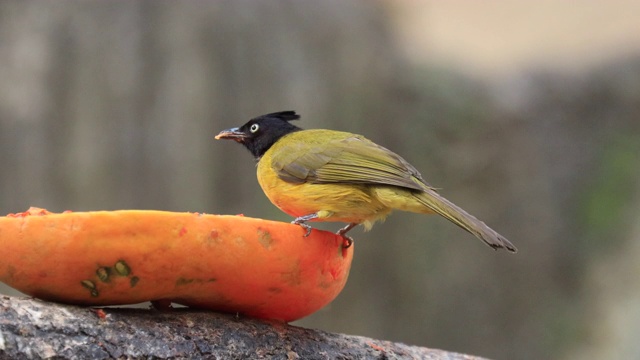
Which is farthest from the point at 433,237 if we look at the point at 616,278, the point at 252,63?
the point at 252,63

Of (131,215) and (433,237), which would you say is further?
(433,237)

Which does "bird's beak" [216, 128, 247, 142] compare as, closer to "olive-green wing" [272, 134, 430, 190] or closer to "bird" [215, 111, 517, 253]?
"bird" [215, 111, 517, 253]

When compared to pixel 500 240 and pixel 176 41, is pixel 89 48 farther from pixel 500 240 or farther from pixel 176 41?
pixel 500 240

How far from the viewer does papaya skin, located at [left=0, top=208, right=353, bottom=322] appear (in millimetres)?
2623

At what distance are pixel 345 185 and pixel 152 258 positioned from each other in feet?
3.73

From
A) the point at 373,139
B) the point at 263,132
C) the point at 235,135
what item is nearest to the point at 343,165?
the point at 263,132

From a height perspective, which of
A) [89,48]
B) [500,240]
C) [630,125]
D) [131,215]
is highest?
[630,125]

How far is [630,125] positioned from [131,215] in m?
7.08

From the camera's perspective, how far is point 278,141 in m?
4.19

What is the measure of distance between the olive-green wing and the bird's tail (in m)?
0.05

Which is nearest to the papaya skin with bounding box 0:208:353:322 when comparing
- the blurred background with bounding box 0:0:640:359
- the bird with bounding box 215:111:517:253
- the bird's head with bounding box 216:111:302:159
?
the bird with bounding box 215:111:517:253

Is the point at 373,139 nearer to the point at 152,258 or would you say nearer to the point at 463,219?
the point at 463,219

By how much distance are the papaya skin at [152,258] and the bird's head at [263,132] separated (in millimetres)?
1324

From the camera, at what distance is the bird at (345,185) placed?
3516mm
